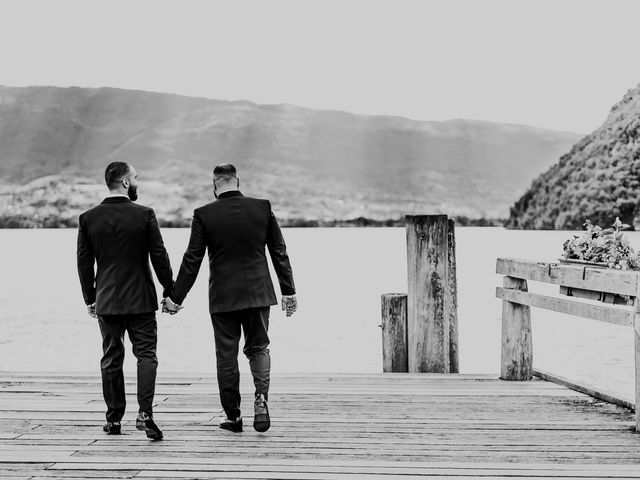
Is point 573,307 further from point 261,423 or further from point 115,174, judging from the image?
point 115,174

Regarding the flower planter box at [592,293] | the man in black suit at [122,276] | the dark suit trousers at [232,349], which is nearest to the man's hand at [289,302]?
the dark suit trousers at [232,349]

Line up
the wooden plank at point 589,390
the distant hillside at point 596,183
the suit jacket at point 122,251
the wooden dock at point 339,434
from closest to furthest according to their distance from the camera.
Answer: the wooden dock at point 339,434 < the suit jacket at point 122,251 < the wooden plank at point 589,390 < the distant hillside at point 596,183

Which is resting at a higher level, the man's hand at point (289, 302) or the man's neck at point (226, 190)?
the man's neck at point (226, 190)

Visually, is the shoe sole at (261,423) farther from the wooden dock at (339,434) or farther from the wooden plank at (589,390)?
the wooden plank at (589,390)

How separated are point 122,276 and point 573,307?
3.13 meters

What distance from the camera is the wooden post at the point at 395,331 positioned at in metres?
8.12

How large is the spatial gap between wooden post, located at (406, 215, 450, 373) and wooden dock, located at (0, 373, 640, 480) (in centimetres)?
47

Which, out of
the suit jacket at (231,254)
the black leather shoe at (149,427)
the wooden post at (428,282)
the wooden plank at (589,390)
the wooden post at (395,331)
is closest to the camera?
the black leather shoe at (149,427)

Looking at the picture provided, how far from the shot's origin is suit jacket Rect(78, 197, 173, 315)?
5.45 meters

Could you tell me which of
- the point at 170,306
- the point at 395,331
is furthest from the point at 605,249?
the point at 170,306

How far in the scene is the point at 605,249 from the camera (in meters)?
7.07

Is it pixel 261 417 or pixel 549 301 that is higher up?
pixel 549 301

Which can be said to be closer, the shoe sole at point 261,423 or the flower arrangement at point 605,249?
the shoe sole at point 261,423

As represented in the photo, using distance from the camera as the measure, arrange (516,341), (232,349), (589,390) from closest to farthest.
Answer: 1. (232,349)
2. (589,390)
3. (516,341)
